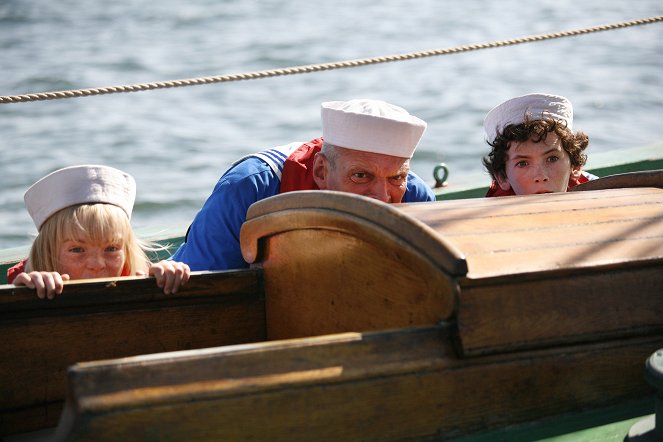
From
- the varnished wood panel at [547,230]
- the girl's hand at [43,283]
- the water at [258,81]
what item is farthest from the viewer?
the water at [258,81]

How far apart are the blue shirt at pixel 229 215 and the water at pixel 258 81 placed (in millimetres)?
4749

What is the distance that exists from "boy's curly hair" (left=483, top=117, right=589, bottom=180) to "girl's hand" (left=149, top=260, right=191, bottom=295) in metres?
1.32

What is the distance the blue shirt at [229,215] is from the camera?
9.89ft

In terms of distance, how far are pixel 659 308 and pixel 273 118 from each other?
9492 mm

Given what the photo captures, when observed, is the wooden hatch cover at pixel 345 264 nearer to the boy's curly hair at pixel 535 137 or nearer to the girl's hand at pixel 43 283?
the girl's hand at pixel 43 283

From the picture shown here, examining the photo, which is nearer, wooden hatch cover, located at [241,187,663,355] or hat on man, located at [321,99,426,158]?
wooden hatch cover, located at [241,187,663,355]

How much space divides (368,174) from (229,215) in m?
0.43

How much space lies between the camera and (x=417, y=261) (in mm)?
1938

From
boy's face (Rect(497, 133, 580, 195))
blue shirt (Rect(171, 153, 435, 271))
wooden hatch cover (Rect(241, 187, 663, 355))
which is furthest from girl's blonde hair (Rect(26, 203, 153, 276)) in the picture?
boy's face (Rect(497, 133, 580, 195))

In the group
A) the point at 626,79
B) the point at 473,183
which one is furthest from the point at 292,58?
the point at 473,183

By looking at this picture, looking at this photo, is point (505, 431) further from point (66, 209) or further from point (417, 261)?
point (66, 209)

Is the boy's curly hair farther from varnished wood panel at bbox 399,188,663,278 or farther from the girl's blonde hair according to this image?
the girl's blonde hair

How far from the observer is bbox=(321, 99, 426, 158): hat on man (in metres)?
2.86

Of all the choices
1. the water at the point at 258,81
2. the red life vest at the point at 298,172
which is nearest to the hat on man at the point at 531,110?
the red life vest at the point at 298,172
